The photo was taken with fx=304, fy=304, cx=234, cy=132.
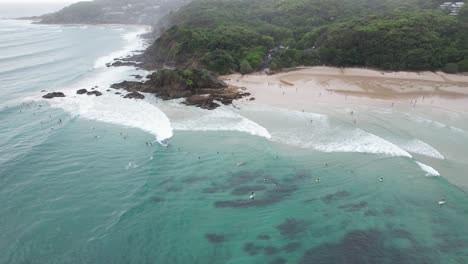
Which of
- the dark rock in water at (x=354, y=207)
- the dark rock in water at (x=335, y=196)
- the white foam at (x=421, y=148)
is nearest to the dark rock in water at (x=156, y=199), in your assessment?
the dark rock in water at (x=335, y=196)

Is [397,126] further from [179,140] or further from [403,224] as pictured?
[179,140]

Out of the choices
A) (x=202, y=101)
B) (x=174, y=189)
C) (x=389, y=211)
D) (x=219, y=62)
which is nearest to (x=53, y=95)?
(x=202, y=101)

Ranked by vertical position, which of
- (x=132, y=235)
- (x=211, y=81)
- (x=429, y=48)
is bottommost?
(x=132, y=235)

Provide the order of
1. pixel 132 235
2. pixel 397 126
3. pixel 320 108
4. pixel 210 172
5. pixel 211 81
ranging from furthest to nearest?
pixel 211 81, pixel 320 108, pixel 397 126, pixel 210 172, pixel 132 235

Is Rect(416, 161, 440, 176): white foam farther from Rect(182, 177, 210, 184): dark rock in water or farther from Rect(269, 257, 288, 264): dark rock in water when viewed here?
Rect(182, 177, 210, 184): dark rock in water

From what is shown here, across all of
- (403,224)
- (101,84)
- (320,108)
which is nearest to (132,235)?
(403,224)

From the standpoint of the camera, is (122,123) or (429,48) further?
(429,48)

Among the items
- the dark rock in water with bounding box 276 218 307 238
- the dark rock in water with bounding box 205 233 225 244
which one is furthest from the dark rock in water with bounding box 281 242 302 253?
the dark rock in water with bounding box 205 233 225 244
